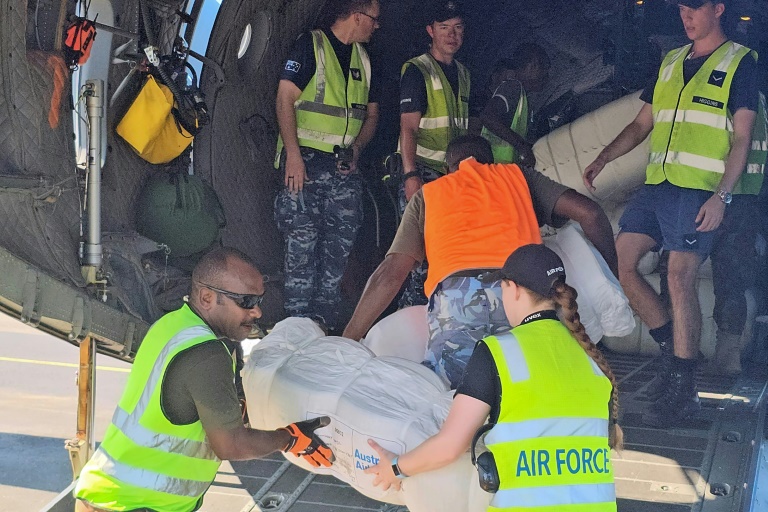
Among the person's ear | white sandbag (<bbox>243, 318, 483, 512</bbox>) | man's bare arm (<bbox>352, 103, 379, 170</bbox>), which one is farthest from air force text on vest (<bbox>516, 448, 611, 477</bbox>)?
man's bare arm (<bbox>352, 103, 379, 170</bbox>)

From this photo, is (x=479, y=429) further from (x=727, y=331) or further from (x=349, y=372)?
(x=727, y=331)

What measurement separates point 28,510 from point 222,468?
2326mm

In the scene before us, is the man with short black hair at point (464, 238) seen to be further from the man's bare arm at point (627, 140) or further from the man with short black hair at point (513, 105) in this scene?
the man with short black hair at point (513, 105)

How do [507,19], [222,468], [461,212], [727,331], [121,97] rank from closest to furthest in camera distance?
[461,212], [222,468], [121,97], [727,331], [507,19]

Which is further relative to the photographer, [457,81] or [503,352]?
[457,81]

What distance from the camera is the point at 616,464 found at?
3.40 m

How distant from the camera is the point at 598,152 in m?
5.61

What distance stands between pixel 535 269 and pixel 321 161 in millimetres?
2258

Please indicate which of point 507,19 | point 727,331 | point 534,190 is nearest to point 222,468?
point 534,190

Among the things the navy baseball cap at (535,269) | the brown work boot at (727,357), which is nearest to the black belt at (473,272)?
the navy baseball cap at (535,269)

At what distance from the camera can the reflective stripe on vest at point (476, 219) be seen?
3.23 meters

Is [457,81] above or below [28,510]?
above

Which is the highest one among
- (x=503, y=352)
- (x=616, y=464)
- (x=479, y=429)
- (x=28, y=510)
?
(x=503, y=352)

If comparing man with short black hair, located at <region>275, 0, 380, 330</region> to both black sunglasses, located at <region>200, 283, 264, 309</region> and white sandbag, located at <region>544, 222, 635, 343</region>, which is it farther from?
black sunglasses, located at <region>200, 283, 264, 309</region>
